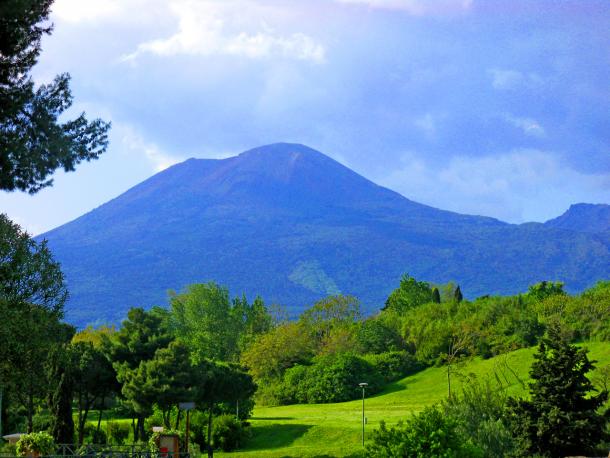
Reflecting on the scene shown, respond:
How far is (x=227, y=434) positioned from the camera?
56.5 metres

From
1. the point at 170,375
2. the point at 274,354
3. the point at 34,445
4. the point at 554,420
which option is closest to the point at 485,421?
the point at 554,420

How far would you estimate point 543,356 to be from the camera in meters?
35.1

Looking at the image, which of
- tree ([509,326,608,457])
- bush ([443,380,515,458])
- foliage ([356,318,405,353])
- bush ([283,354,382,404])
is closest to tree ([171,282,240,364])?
foliage ([356,318,405,353])

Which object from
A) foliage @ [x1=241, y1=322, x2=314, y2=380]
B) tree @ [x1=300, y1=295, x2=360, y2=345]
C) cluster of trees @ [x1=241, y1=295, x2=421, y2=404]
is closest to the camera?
cluster of trees @ [x1=241, y1=295, x2=421, y2=404]

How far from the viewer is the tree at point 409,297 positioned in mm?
105331

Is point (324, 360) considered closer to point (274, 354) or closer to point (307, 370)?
point (307, 370)

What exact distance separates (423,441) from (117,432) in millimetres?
37913

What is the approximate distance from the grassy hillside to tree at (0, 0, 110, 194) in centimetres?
3103

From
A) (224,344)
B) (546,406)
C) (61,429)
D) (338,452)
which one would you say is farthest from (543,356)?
(224,344)

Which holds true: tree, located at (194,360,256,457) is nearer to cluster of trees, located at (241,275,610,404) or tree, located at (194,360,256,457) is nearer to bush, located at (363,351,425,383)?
cluster of trees, located at (241,275,610,404)

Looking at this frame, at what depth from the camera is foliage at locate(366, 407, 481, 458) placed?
1000 inches

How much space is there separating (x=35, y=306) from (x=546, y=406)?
20975 mm

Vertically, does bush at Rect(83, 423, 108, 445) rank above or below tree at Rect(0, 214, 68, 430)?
below

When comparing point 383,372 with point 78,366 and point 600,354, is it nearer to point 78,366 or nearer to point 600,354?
point 600,354
